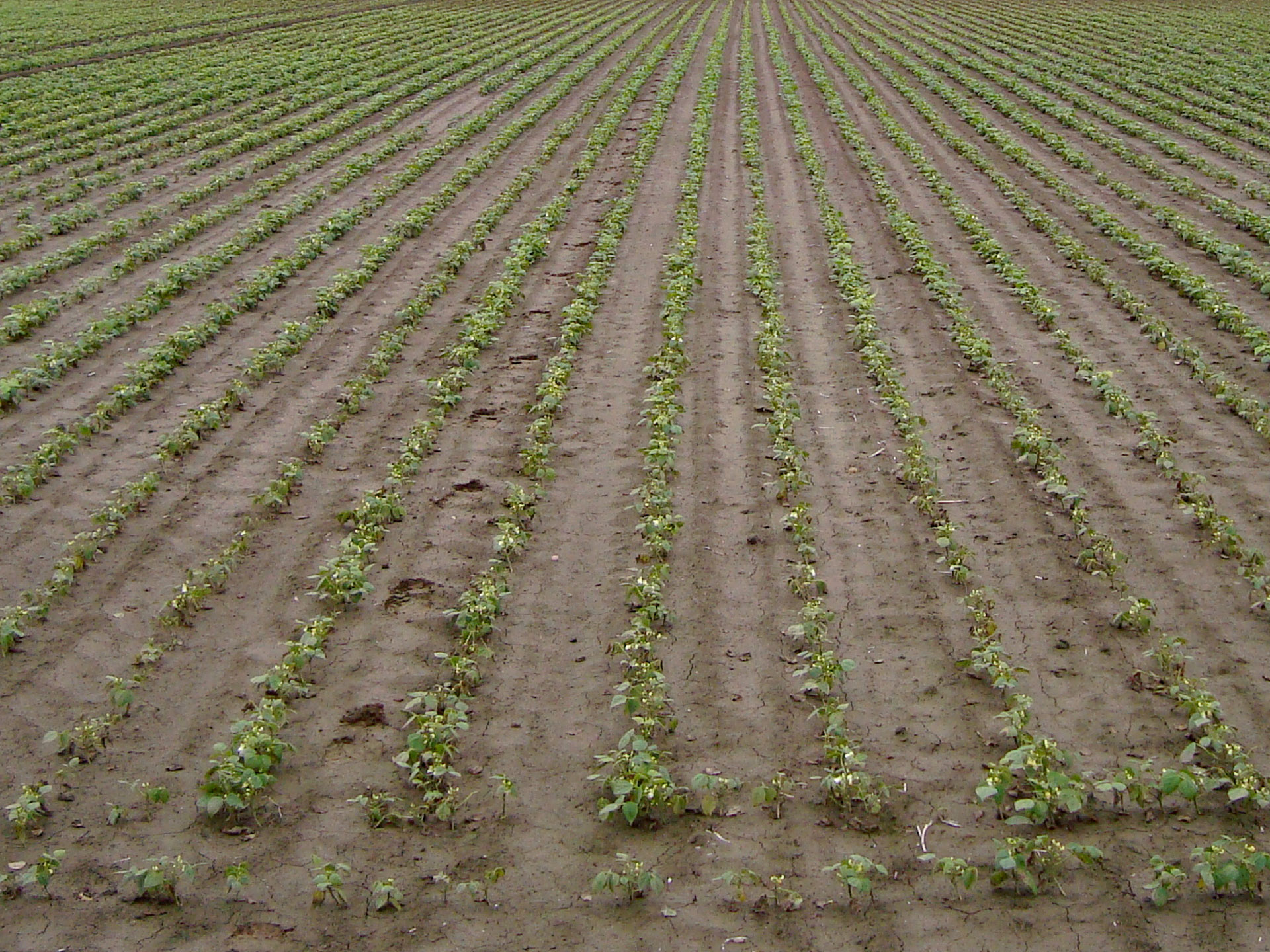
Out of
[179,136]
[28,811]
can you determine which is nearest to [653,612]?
[28,811]

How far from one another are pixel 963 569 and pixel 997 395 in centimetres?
310

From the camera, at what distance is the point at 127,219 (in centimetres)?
1436

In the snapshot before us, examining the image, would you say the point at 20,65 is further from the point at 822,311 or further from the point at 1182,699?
the point at 1182,699

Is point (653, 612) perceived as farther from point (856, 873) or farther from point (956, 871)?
point (956, 871)

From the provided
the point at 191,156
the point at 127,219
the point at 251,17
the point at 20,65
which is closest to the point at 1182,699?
the point at 127,219

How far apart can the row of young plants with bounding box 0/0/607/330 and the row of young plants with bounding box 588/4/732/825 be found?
5.86m

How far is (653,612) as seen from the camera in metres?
6.31

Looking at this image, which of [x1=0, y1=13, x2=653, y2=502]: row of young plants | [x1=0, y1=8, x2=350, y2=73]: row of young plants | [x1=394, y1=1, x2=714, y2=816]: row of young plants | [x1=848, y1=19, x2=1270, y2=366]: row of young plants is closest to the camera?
[x1=394, y1=1, x2=714, y2=816]: row of young plants

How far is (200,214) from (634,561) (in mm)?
10274

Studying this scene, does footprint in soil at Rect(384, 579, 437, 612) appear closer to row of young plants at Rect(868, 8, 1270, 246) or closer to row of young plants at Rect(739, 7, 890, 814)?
row of young plants at Rect(739, 7, 890, 814)

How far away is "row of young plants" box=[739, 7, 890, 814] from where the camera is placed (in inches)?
200

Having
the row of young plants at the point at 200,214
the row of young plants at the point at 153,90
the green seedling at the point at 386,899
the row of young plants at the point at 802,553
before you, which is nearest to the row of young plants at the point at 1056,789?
the row of young plants at the point at 802,553

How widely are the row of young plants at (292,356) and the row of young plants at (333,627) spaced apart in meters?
0.56

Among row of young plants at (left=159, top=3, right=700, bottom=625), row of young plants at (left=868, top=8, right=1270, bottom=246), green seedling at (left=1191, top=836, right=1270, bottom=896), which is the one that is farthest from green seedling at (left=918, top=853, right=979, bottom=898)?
row of young plants at (left=868, top=8, right=1270, bottom=246)
